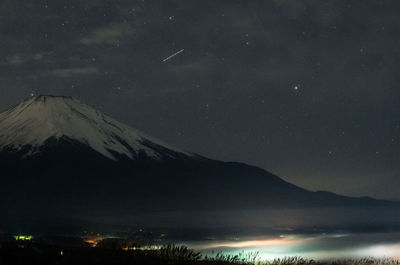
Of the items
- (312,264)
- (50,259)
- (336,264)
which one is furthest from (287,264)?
(50,259)

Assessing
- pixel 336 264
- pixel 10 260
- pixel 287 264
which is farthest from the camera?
pixel 336 264

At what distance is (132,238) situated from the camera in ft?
61.7

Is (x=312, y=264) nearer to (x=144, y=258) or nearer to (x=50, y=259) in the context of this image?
(x=144, y=258)

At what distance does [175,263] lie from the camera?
584 inches

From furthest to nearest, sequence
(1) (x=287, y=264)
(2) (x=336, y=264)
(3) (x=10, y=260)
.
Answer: (2) (x=336, y=264)
(1) (x=287, y=264)
(3) (x=10, y=260)

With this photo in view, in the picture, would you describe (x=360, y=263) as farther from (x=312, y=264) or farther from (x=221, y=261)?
(x=221, y=261)

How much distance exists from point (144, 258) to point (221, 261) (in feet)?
8.84

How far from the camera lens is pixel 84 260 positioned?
1451 cm

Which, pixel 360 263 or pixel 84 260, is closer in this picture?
pixel 84 260

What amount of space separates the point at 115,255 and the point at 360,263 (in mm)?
7712

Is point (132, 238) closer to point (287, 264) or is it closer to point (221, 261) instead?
point (221, 261)

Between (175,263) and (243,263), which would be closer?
(175,263)

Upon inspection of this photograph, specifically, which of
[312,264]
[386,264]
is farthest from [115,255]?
[386,264]

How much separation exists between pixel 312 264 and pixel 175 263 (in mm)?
4329
